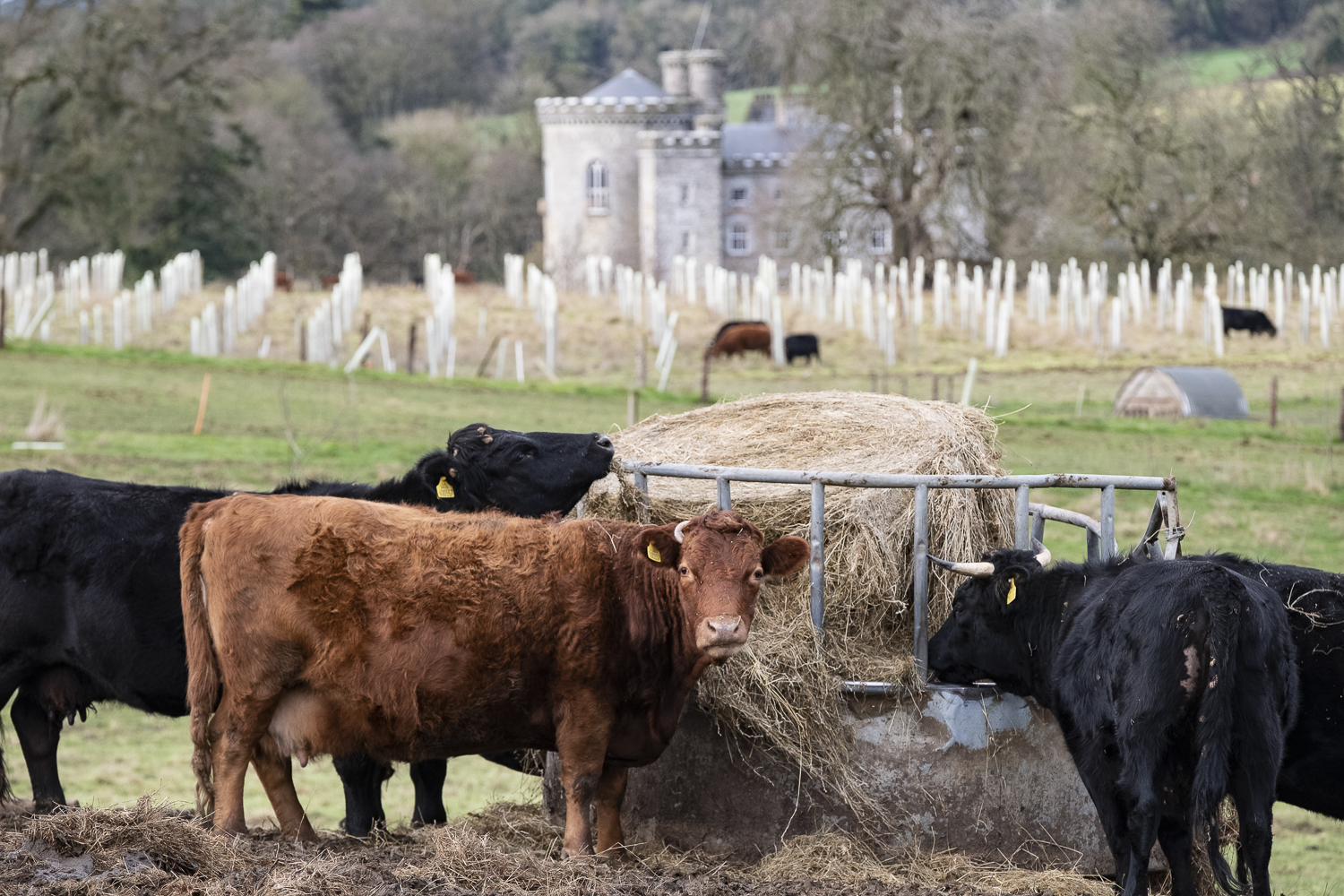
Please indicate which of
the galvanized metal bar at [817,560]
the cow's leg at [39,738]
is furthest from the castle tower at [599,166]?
the galvanized metal bar at [817,560]

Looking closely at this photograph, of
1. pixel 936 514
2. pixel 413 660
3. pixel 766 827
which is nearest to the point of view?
pixel 413 660

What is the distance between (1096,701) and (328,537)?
11.2 ft

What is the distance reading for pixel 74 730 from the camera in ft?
37.3

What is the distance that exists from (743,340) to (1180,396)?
1233 centimetres

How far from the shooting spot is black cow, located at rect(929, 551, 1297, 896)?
5688mm

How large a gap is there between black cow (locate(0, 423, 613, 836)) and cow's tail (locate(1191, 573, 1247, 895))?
3.25m

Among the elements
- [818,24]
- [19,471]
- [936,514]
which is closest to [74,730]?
[19,471]

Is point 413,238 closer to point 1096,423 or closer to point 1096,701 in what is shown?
point 1096,423

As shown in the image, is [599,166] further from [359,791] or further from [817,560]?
[817,560]

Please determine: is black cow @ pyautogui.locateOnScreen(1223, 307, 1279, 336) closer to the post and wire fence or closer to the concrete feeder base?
the post and wire fence

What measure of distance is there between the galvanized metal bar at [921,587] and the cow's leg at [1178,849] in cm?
130

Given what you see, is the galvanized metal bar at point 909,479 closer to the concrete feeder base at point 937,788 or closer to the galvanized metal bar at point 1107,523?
the galvanized metal bar at point 1107,523

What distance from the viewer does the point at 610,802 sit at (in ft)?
21.3

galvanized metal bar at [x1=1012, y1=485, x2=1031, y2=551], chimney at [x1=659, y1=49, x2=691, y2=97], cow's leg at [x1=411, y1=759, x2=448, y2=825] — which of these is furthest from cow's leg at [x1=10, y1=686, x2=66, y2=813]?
chimney at [x1=659, y1=49, x2=691, y2=97]
